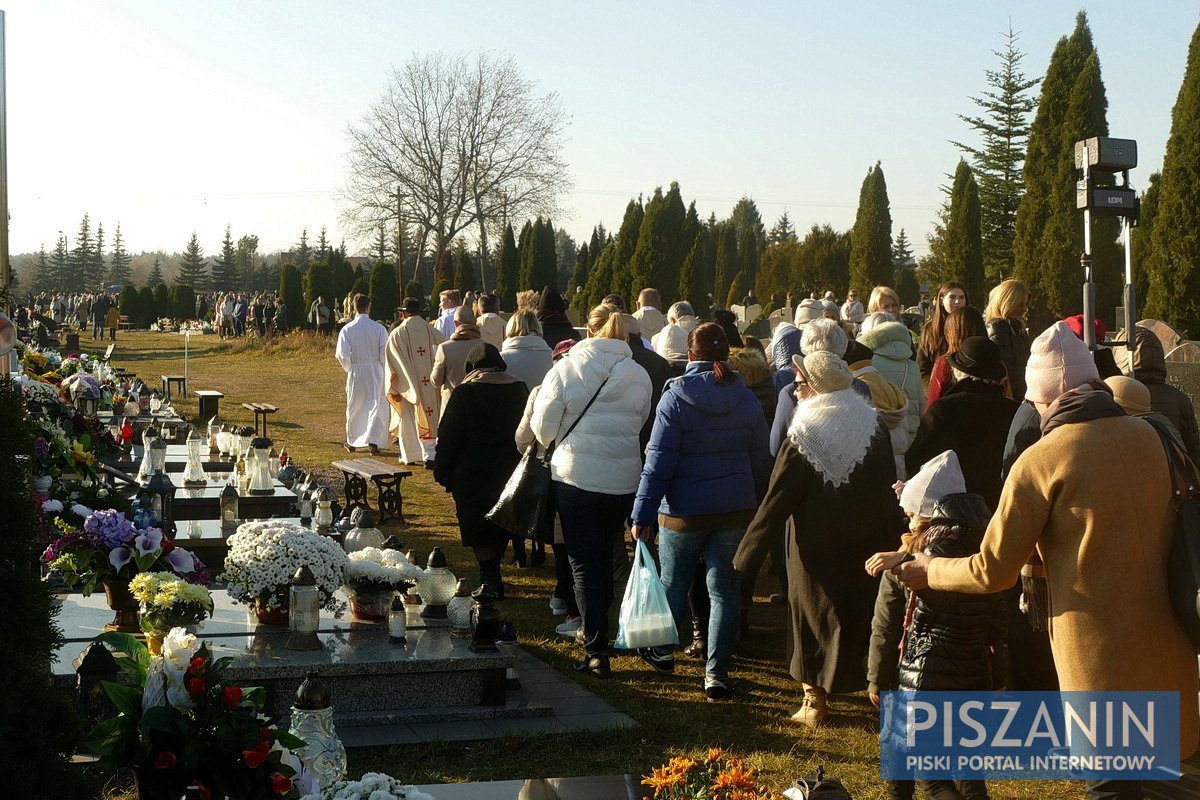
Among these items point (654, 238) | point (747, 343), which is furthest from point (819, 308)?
point (654, 238)

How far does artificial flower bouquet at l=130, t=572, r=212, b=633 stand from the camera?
6094mm

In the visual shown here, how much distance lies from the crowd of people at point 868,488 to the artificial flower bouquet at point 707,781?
991mm

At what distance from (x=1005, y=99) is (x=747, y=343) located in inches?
1537

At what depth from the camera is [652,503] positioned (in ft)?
21.7

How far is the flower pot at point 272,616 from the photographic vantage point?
667 centimetres

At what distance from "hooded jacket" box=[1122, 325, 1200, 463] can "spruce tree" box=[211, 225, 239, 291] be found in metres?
95.2

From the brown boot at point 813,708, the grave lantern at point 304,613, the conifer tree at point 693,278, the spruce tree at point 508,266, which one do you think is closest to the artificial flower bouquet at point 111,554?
the grave lantern at point 304,613

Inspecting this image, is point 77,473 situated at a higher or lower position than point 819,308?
lower

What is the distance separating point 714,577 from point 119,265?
122311mm

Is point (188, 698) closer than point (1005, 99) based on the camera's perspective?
Yes

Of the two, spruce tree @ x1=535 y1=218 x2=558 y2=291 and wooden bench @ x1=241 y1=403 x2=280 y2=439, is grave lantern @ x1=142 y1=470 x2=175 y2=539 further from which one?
spruce tree @ x1=535 y1=218 x2=558 y2=291

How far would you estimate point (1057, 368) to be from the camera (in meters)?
4.12

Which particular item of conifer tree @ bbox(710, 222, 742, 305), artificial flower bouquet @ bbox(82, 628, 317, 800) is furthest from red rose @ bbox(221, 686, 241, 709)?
conifer tree @ bbox(710, 222, 742, 305)

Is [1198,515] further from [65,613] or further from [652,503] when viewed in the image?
[65,613]
